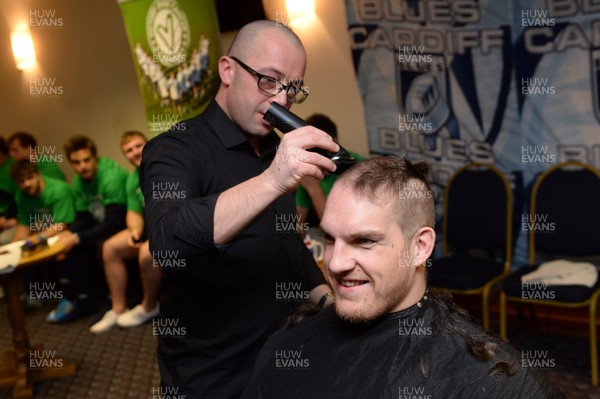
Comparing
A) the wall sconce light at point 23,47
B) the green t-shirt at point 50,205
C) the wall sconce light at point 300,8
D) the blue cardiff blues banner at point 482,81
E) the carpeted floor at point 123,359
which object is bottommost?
the carpeted floor at point 123,359

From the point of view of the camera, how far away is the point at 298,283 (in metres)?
1.75

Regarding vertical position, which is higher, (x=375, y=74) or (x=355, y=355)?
(x=375, y=74)

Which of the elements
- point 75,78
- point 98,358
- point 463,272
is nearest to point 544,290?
point 463,272

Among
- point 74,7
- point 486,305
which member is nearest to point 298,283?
point 486,305

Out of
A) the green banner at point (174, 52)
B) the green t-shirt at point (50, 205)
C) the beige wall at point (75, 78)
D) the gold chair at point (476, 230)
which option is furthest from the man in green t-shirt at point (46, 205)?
the gold chair at point (476, 230)

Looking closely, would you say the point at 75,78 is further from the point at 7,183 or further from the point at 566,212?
the point at 566,212

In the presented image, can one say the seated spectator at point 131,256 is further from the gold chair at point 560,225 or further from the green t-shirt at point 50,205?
the gold chair at point 560,225

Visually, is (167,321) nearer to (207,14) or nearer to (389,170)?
(389,170)

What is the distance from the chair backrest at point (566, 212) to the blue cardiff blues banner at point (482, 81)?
0.12 meters

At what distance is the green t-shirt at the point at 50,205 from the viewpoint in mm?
4711

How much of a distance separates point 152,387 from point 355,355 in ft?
7.73

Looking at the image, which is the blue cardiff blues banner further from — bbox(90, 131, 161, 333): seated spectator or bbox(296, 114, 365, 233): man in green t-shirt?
bbox(90, 131, 161, 333): seated spectator

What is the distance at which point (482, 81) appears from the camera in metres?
3.60

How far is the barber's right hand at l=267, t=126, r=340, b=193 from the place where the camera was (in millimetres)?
1134
